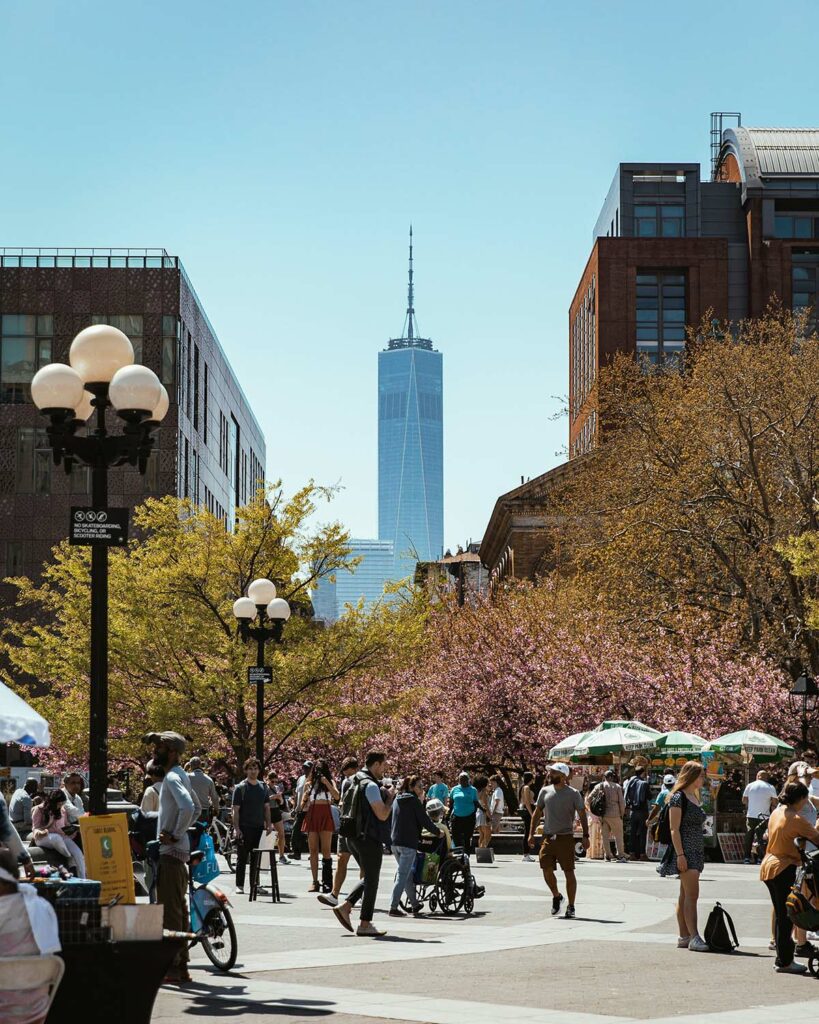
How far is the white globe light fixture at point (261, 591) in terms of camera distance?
2512 centimetres

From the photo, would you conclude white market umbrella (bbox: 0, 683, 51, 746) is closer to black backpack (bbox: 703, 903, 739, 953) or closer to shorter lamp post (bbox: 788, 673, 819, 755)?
black backpack (bbox: 703, 903, 739, 953)

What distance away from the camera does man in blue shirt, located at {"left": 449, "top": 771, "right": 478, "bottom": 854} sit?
86.2 feet

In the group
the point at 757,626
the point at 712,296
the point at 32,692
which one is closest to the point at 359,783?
the point at 757,626

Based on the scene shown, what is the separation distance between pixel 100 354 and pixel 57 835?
5029 mm

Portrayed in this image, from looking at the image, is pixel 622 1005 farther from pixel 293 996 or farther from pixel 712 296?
pixel 712 296

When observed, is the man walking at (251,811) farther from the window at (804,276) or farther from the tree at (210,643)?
the window at (804,276)

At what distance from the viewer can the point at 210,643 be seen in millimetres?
35375

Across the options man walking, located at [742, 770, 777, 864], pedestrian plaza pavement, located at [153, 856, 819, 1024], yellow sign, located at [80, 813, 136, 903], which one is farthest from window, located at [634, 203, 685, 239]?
yellow sign, located at [80, 813, 136, 903]

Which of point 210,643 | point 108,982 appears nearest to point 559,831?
point 108,982

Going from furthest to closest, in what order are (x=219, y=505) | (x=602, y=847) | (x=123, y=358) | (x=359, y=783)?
(x=219, y=505), (x=602, y=847), (x=359, y=783), (x=123, y=358)

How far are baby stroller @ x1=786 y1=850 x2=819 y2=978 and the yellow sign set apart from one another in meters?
5.56

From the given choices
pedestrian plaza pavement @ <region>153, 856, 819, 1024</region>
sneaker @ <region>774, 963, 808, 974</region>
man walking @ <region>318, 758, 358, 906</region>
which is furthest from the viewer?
man walking @ <region>318, 758, 358, 906</region>

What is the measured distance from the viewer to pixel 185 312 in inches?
2746

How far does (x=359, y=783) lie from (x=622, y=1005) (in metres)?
5.66
